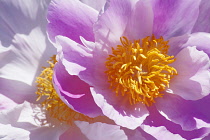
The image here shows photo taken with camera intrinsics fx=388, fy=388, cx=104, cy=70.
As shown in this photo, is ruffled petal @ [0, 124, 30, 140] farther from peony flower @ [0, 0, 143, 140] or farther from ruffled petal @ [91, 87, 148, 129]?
ruffled petal @ [91, 87, 148, 129]

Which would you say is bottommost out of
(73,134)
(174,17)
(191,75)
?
(73,134)

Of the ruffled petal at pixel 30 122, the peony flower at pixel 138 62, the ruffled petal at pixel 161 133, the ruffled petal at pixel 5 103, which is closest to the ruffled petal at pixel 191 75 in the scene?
the peony flower at pixel 138 62

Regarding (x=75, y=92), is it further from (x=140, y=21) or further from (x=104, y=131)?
(x=140, y=21)

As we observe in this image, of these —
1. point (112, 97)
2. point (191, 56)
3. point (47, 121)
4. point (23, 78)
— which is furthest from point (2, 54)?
point (191, 56)

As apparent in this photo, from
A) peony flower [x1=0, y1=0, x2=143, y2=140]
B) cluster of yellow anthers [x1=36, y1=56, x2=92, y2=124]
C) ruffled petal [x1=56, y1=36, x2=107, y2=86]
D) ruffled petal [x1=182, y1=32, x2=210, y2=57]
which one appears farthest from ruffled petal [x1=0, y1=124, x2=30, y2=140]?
ruffled petal [x1=182, y1=32, x2=210, y2=57]

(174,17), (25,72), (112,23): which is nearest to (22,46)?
(25,72)

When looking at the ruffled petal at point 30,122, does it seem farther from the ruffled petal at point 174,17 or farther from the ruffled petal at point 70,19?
the ruffled petal at point 174,17

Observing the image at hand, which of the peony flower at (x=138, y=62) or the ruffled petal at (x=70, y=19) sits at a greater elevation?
the ruffled petal at (x=70, y=19)
